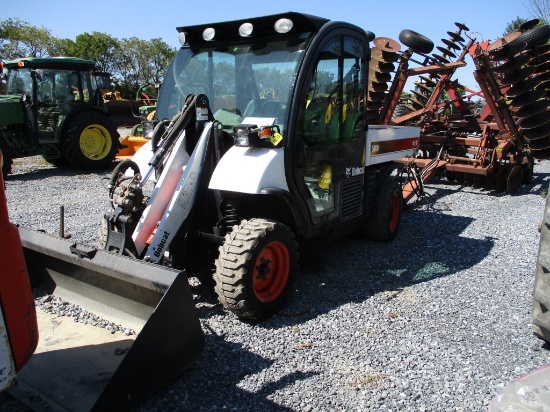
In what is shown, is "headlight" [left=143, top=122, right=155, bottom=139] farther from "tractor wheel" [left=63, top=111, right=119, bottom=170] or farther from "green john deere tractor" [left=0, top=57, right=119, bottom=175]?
"tractor wheel" [left=63, top=111, right=119, bottom=170]

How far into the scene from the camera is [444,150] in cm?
927

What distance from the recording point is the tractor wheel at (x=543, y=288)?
3.02 m

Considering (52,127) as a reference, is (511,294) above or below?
below

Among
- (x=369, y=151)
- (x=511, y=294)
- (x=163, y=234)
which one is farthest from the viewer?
(x=369, y=151)

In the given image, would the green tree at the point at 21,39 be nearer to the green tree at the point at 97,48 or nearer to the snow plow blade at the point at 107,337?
the green tree at the point at 97,48

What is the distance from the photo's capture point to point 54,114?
34.5 feet

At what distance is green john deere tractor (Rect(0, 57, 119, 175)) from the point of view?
10188 millimetres

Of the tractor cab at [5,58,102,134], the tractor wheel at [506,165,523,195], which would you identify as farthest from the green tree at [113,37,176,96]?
the tractor wheel at [506,165,523,195]

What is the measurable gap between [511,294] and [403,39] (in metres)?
5.99

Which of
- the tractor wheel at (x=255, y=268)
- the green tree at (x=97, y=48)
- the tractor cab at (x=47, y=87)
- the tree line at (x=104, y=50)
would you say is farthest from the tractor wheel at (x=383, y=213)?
the green tree at (x=97, y=48)

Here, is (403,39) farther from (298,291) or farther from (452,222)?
(298,291)

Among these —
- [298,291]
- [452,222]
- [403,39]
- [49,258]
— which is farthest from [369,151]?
[403,39]

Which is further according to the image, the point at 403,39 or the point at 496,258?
the point at 403,39

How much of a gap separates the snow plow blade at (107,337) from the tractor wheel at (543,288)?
2.18 m
